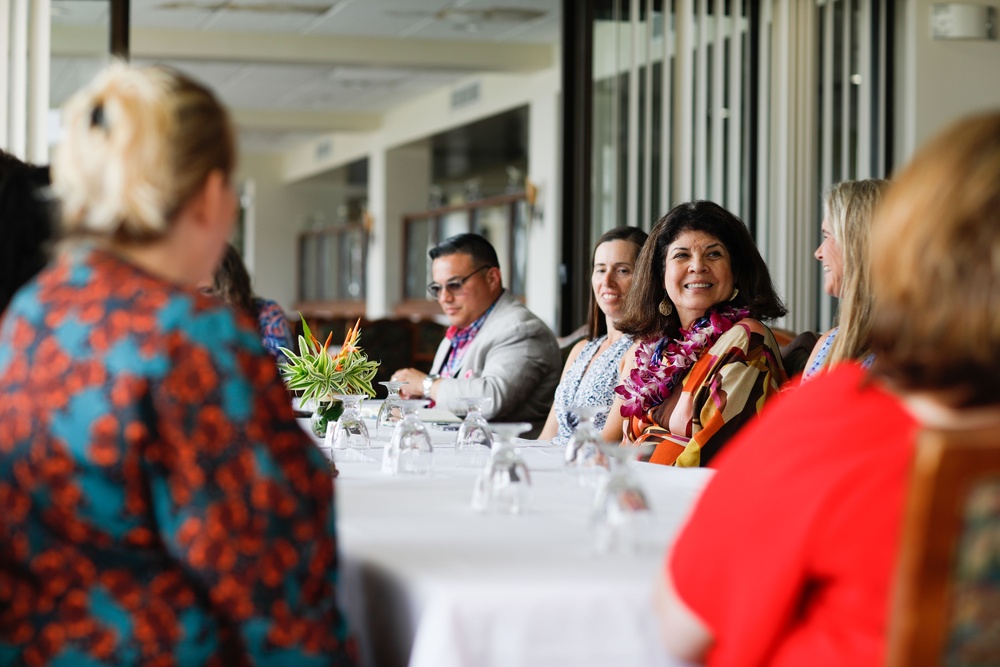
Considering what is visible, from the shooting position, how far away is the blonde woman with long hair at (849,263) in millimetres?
2707

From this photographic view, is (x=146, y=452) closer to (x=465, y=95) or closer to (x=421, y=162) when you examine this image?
(x=465, y=95)

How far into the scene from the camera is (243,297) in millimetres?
4148

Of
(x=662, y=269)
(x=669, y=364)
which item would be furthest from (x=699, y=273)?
(x=669, y=364)

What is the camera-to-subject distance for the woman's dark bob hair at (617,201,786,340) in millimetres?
3484

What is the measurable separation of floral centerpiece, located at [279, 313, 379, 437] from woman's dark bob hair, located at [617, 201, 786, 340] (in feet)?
2.92

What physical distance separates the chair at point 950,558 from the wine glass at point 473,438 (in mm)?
1530

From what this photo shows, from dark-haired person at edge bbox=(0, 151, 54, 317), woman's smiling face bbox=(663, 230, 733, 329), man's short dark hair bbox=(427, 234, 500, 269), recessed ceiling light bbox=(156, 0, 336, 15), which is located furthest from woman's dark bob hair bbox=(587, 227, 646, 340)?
recessed ceiling light bbox=(156, 0, 336, 15)

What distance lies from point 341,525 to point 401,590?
346 mm

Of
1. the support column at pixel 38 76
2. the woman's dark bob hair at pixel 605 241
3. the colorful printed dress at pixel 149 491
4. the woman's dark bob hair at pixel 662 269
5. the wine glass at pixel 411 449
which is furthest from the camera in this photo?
the support column at pixel 38 76

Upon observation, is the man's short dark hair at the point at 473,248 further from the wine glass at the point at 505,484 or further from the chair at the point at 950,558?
the chair at the point at 950,558

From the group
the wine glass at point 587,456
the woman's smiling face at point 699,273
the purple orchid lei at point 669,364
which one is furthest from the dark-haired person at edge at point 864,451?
the woman's smiling face at point 699,273

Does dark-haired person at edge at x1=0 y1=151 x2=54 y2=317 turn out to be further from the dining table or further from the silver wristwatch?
the silver wristwatch

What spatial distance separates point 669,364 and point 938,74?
3.64m

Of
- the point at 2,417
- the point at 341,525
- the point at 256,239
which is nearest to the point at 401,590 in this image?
the point at 341,525
